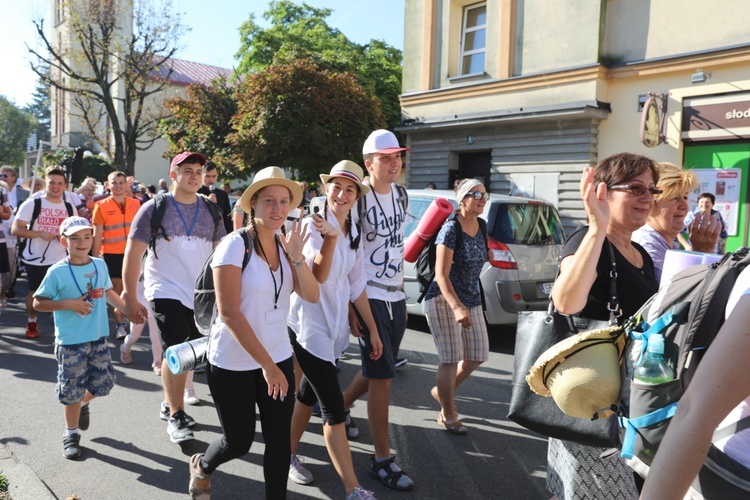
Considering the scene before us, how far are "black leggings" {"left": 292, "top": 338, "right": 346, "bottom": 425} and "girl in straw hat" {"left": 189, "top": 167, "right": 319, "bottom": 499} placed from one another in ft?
0.97

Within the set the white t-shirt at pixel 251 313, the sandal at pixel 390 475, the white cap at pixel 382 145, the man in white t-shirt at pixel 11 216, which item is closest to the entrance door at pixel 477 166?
the man in white t-shirt at pixel 11 216

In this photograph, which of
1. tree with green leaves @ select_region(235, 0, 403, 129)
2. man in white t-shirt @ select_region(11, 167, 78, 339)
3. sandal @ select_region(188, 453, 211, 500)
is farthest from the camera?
tree with green leaves @ select_region(235, 0, 403, 129)

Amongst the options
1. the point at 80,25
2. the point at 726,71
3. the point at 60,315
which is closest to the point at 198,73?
the point at 80,25

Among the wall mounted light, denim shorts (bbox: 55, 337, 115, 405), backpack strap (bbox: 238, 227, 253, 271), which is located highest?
the wall mounted light

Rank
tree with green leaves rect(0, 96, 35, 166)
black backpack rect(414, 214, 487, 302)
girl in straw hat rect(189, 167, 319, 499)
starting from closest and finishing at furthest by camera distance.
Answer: girl in straw hat rect(189, 167, 319, 499), black backpack rect(414, 214, 487, 302), tree with green leaves rect(0, 96, 35, 166)

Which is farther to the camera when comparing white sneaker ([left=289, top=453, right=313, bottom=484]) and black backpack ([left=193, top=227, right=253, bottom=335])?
white sneaker ([left=289, top=453, right=313, bottom=484])

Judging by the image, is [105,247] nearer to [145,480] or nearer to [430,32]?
[145,480]

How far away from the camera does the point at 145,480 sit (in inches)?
147

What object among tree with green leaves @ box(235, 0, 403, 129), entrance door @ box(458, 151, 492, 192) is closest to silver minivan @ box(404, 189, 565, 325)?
entrance door @ box(458, 151, 492, 192)

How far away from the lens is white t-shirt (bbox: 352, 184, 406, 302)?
13.0 ft

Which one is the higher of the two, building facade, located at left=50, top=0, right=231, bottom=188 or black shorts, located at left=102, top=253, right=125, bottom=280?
building facade, located at left=50, top=0, right=231, bottom=188

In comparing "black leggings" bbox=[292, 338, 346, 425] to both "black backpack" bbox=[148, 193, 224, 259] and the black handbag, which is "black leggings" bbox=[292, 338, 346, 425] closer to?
the black handbag

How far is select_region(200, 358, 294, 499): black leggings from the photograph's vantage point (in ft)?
9.60

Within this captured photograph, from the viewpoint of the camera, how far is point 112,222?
7.14 m
